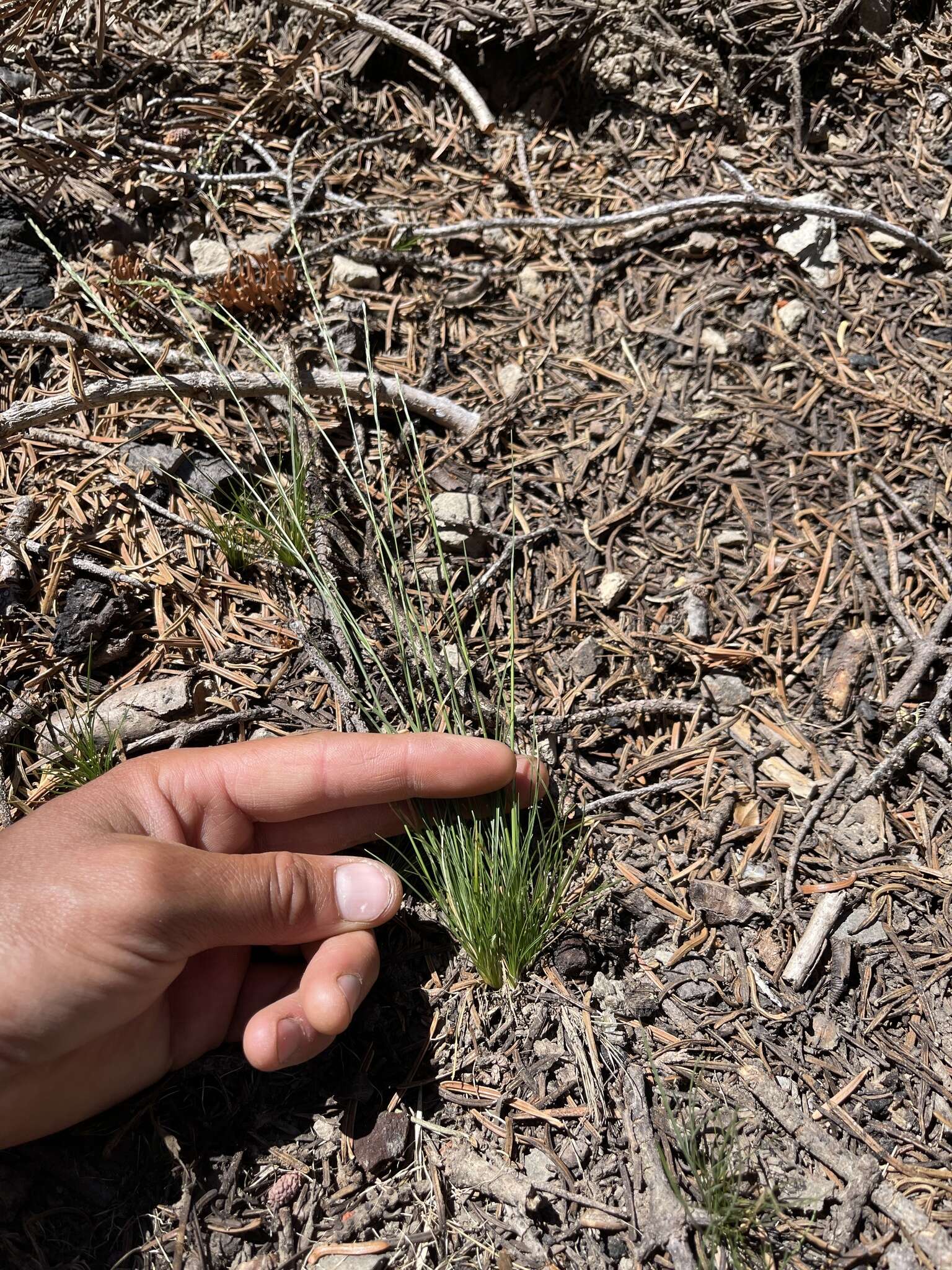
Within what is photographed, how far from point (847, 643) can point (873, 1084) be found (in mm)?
856

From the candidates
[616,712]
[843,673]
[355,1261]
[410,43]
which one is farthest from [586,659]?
[410,43]

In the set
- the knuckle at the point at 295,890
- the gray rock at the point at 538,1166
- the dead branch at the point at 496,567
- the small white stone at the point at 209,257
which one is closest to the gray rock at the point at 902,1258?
the gray rock at the point at 538,1166

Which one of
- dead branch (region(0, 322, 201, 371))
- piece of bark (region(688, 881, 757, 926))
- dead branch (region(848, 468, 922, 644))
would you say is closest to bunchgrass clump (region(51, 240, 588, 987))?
dead branch (region(0, 322, 201, 371))

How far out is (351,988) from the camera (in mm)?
1455

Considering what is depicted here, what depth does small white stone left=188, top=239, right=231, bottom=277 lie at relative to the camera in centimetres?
226

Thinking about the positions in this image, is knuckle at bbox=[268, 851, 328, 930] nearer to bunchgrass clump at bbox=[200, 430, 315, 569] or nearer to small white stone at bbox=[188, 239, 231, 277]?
bunchgrass clump at bbox=[200, 430, 315, 569]

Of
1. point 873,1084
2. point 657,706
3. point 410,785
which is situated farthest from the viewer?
point 657,706

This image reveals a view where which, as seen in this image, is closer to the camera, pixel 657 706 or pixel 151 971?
pixel 151 971

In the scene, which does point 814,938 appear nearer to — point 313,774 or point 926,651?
point 926,651

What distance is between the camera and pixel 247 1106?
1.50m

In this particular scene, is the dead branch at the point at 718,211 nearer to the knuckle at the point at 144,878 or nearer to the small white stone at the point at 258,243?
the small white stone at the point at 258,243

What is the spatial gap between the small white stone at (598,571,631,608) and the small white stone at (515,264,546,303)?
0.85m

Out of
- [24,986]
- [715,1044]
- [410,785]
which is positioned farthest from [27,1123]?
[715,1044]

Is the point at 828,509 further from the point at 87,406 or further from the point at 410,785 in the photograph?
the point at 87,406
